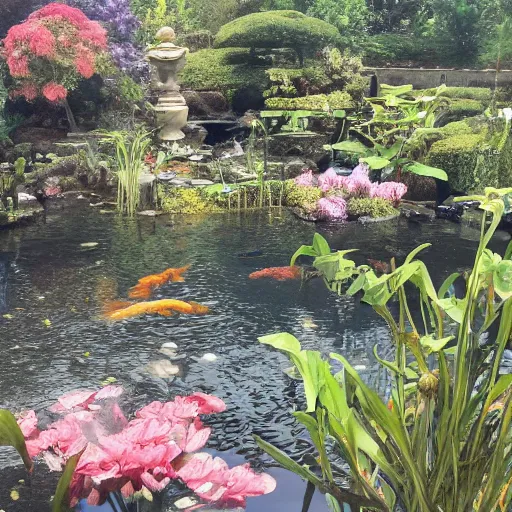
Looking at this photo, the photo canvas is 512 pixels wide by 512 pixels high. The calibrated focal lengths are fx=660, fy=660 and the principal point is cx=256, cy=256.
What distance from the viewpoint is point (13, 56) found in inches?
419

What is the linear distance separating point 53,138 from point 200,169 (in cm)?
351

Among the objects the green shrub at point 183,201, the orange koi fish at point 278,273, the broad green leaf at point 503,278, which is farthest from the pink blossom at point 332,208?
the broad green leaf at point 503,278

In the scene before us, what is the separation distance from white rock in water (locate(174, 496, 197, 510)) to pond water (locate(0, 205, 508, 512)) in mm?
301

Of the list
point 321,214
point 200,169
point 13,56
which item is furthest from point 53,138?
point 321,214

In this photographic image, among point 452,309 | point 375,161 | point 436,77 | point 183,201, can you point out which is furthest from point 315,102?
point 452,309

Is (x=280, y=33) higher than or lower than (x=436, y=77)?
higher

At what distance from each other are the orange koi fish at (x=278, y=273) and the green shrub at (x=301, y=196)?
2493 millimetres

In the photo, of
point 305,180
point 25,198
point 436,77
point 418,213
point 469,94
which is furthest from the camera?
point 436,77

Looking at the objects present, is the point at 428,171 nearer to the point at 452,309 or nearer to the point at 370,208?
the point at 370,208

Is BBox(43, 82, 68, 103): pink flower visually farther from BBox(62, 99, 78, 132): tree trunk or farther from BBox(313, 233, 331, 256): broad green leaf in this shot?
BBox(313, 233, 331, 256): broad green leaf

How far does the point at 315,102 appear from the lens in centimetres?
1157

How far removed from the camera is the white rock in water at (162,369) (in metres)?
3.59

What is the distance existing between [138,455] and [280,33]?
13430mm

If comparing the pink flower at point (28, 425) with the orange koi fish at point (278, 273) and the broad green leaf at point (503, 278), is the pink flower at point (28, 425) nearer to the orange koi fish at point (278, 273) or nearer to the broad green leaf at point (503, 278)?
the broad green leaf at point (503, 278)
